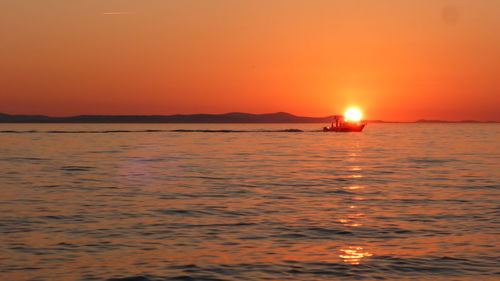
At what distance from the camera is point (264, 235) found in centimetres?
2380

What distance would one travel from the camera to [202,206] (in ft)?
106

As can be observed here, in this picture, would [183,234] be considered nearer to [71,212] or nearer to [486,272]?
[71,212]

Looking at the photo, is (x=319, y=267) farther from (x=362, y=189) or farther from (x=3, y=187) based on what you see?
(x=3, y=187)

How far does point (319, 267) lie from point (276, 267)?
128 centimetres

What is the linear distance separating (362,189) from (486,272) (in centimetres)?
2329

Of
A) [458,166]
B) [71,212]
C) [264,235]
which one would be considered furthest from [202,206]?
[458,166]

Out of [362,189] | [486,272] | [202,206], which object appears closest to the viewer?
[486,272]

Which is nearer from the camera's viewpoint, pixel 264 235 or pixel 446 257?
pixel 446 257

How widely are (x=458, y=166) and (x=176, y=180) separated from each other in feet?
101

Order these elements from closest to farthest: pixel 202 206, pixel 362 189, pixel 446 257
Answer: pixel 446 257 → pixel 202 206 → pixel 362 189

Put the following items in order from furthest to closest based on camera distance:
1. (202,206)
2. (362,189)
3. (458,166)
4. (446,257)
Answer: (458,166) → (362,189) → (202,206) → (446,257)

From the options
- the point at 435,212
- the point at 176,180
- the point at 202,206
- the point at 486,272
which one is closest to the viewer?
the point at 486,272

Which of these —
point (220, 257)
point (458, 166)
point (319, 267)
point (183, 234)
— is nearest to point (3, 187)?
point (183, 234)

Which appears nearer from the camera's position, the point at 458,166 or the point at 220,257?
the point at 220,257
